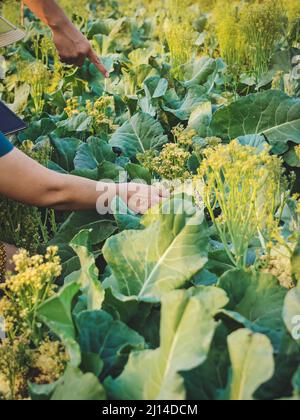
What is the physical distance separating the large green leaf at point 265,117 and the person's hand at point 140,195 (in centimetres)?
62

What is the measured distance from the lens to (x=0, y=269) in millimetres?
2238

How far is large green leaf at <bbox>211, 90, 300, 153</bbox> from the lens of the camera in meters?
2.65

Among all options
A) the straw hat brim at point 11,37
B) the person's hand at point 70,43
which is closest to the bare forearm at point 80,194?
the straw hat brim at point 11,37

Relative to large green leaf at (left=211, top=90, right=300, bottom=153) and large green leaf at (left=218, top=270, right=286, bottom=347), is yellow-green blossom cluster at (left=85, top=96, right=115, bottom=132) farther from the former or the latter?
large green leaf at (left=218, top=270, right=286, bottom=347)

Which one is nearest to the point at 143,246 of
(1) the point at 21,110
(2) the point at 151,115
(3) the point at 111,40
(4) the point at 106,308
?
(4) the point at 106,308

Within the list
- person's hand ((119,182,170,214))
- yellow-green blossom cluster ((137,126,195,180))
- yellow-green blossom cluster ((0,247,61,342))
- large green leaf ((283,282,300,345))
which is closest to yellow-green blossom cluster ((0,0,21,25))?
yellow-green blossom cluster ((137,126,195,180))

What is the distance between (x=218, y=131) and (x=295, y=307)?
1301 millimetres

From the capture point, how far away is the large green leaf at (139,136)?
→ 2832 millimetres

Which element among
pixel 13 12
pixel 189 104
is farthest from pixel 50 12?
pixel 13 12

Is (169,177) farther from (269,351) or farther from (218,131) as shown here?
(269,351)

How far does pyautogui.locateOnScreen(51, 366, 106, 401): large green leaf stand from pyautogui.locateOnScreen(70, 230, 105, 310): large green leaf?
247 mm

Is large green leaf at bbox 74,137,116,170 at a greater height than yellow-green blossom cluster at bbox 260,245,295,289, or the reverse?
yellow-green blossom cluster at bbox 260,245,295,289

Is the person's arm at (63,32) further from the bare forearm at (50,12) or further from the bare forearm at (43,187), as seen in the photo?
the bare forearm at (43,187)

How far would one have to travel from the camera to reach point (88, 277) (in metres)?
1.80
